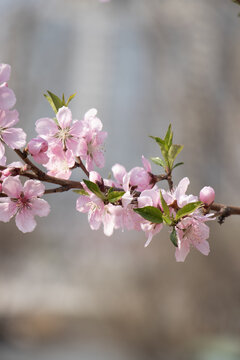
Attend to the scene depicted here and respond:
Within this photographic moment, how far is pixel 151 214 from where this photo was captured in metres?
0.57

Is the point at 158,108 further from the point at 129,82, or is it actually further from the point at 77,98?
the point at 77,98

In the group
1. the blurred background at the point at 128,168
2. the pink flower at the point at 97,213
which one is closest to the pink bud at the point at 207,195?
the pink flower at the point at 97,213

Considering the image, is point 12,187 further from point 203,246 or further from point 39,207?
point 203,246

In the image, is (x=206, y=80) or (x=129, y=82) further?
(x=129, y=82)

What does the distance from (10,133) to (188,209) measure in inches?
8.5

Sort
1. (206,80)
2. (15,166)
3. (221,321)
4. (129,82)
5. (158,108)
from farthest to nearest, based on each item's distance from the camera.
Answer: (129,82) → (158,108) → (206,80) → (221,321) → (15,166)

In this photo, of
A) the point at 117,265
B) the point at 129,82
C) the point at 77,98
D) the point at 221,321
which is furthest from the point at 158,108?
the point at 221,321

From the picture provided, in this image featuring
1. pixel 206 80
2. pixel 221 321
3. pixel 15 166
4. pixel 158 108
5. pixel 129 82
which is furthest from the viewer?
pixel 129 82

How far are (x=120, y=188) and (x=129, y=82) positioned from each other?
350 cm

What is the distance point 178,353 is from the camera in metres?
3.38

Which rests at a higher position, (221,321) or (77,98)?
(77,98)

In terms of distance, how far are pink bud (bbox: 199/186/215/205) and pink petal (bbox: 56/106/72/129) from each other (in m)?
0.19

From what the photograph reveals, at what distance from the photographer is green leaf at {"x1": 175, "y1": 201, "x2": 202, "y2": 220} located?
572mm

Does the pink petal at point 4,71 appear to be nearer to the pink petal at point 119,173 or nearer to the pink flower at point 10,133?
the pink flower at point 10,133
